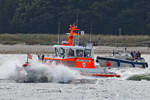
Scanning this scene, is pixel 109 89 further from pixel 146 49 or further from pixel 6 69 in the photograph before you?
pixel 146 49

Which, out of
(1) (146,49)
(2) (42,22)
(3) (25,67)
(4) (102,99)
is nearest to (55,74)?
(3) (25,67)

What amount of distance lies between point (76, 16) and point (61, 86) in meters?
57.4

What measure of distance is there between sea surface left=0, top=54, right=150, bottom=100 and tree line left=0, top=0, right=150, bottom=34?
168 ft

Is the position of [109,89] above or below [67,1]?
below

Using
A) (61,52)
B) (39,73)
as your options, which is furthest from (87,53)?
(39,73)

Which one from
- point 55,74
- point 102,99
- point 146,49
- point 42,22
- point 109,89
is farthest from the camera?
point 42,22

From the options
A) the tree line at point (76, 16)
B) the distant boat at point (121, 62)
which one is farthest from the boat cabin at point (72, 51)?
the tree line at point (76, 16)

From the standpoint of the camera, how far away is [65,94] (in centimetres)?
3225

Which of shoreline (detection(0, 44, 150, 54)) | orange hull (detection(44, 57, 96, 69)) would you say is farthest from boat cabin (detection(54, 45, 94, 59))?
shoreline (detection(0, 44, 150, 54))

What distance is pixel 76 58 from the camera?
38906mm

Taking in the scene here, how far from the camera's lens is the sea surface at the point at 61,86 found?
31.6 meters

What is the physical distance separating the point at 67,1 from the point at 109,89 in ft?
211

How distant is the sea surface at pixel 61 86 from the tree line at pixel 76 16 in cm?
5117

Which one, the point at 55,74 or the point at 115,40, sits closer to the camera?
the point at 55,74
